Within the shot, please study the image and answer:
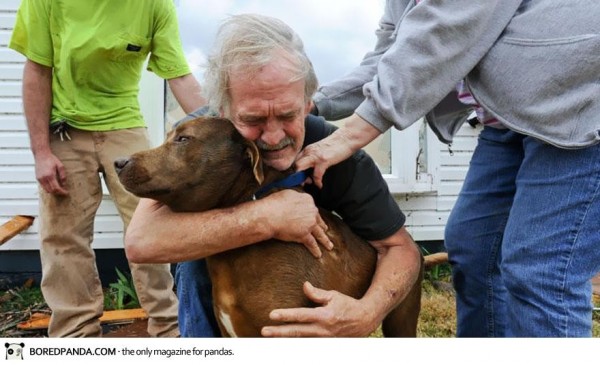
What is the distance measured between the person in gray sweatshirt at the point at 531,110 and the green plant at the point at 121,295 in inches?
69.8

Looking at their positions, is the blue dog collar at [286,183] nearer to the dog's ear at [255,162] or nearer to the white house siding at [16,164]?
the dog's ear at [255,162]

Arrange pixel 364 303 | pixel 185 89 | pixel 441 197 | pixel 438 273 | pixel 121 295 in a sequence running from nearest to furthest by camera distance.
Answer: pixel 364 303 → pixel 438 273 → pixel 185 89 → pixel 121 295 → pixel 441 197

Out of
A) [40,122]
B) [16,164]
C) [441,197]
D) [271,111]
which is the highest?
[271,111]

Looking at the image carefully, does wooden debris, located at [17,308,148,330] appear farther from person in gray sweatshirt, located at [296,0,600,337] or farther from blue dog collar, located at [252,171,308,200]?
person in gray sweatshirt, located at [296,0,600,337]

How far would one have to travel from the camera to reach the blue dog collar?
159 cm

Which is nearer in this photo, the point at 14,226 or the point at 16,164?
the point at 14,226

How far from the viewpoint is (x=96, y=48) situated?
7.95ft

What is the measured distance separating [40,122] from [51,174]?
0.69ft

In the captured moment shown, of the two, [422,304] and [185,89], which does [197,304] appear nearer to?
[422,304]

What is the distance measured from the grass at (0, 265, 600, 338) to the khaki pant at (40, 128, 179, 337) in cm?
22

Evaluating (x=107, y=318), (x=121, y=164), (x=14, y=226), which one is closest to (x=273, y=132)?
(x=121, y=164)
